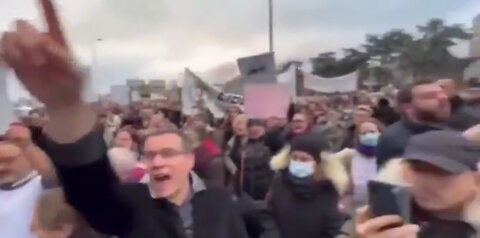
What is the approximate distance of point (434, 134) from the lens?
3027mm

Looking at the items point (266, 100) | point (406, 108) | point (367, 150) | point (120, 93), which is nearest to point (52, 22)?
point (406, 108)

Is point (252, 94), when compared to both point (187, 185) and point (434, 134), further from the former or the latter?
point (434, 134)

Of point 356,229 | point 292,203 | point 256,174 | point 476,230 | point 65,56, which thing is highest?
point 65,56

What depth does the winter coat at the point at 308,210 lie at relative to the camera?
6477 mm

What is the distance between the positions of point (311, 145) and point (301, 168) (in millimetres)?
205

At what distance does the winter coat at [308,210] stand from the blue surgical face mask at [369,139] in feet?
5.09

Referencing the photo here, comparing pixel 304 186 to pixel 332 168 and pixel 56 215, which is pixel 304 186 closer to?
pixel 332 168

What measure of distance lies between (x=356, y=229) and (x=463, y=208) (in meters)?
0.70

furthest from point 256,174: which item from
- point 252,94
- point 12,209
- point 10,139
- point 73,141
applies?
point 73,141

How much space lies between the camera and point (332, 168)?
22.8 feet

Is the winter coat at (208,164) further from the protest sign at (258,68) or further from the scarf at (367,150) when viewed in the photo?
the protest sign at (258,68)

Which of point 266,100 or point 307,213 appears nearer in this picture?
point 307,213

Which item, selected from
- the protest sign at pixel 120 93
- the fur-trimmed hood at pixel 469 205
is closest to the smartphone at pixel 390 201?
the fur-trimmed hood at pixel 469 205

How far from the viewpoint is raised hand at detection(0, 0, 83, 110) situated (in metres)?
2.10
